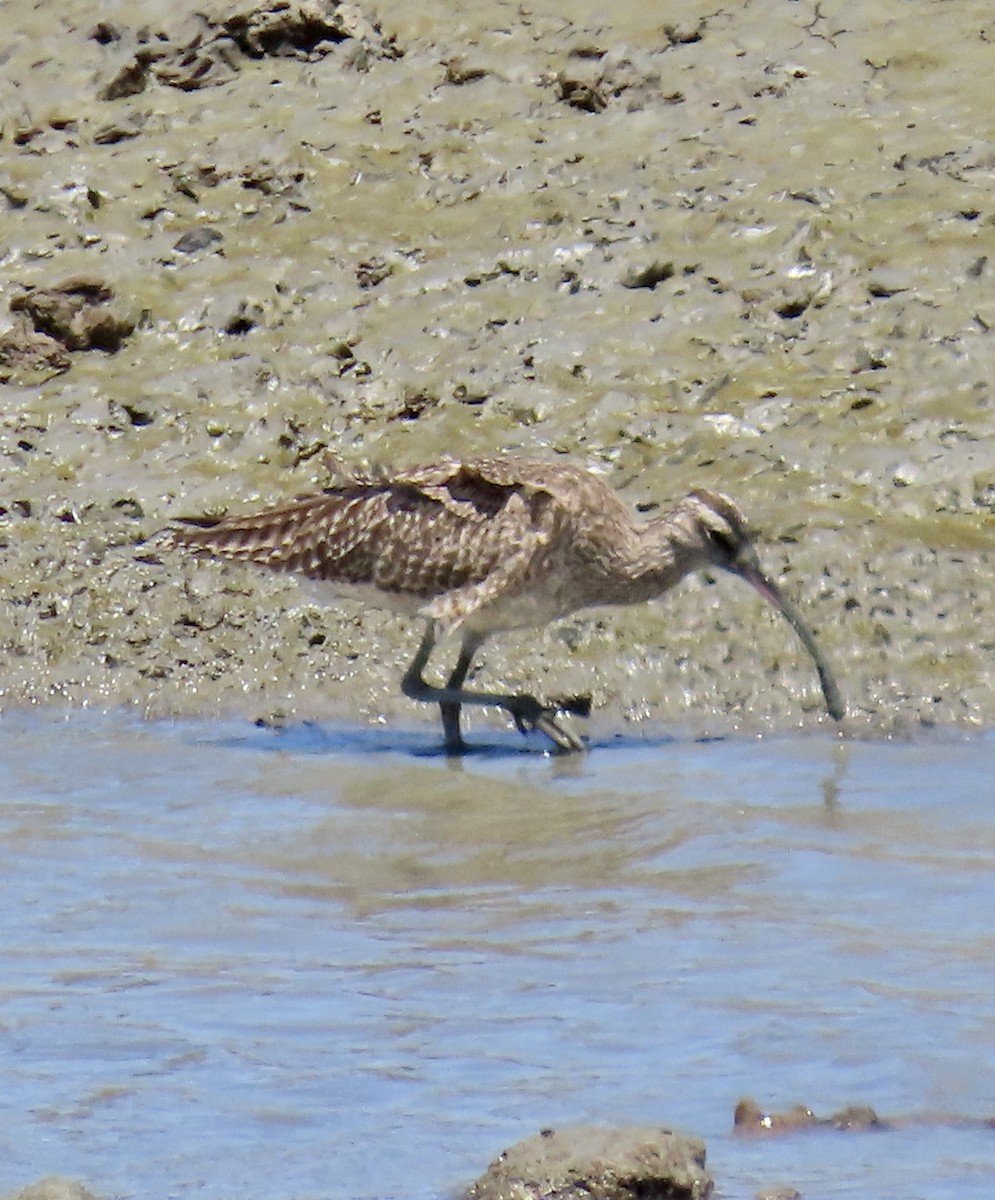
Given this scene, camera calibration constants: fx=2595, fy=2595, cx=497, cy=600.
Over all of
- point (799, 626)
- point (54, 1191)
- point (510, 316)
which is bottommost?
point (799, 626)

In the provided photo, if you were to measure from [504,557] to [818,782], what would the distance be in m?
1.31

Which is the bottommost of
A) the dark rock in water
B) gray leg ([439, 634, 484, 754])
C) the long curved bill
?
gray leg ([439, 634, 484, 754])

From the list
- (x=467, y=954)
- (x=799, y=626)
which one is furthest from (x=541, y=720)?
(x=467, y=954)

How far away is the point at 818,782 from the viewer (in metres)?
7.42

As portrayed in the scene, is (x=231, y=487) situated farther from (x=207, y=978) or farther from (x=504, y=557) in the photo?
(x=207, y=978)

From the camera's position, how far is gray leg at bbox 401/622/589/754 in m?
7.95

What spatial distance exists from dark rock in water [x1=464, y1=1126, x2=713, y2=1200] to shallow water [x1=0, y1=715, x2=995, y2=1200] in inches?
7.7

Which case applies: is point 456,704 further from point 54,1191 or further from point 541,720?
point 54,1191

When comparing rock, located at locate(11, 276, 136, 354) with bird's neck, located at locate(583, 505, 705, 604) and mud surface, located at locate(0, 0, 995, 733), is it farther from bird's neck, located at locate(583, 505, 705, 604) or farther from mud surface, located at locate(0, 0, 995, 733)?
bird's neck, located at locate(583, 505, 705, 604)

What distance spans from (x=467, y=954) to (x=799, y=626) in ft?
9.01

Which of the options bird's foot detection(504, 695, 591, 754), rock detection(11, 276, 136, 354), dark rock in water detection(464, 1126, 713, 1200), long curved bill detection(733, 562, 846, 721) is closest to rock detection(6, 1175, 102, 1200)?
dark rock in water detection(464, 1126, 713, 1200)

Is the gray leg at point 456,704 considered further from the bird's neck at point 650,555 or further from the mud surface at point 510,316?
the bird's neck at point 650,555

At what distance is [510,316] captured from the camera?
9953mm

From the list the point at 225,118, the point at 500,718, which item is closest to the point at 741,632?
the point at 500,718
